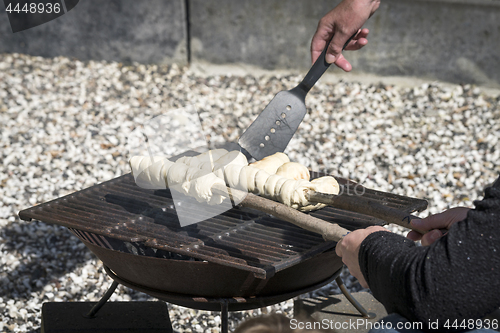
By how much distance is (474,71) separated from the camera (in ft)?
19.8

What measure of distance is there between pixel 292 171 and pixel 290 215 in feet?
1.58

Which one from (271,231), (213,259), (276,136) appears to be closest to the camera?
(213,259)

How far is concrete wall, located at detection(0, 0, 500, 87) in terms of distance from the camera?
590cm

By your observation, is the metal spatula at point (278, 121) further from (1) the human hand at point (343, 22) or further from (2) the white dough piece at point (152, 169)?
(2) the white dough piece at point (152, 169)

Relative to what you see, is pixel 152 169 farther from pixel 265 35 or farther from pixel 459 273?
pixel 265 35

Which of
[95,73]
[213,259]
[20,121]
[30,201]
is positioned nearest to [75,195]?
[213,259]

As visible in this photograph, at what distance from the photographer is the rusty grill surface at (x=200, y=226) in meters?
2.01

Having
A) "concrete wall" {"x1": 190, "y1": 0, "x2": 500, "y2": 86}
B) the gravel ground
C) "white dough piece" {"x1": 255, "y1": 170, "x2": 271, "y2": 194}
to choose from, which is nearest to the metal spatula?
"white dough piece" {"x1": 255, "y1": 170, "x2": 271, "y2": 194}

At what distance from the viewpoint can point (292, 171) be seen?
2420 millimetres

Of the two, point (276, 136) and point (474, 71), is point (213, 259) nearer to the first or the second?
point (276, 136)

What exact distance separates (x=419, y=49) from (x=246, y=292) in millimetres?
4753

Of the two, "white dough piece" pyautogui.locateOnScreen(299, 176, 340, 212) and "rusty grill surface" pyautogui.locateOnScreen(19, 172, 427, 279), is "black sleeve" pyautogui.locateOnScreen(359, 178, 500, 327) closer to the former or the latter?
"rusty grill surface" pyautogui.locateOnScreen(19, 172, 427, 279)

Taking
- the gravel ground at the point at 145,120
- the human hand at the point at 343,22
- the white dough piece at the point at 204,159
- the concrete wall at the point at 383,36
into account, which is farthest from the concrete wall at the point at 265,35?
the white dough piece at the point at 204,159

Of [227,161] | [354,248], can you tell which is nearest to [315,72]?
[227,161]
